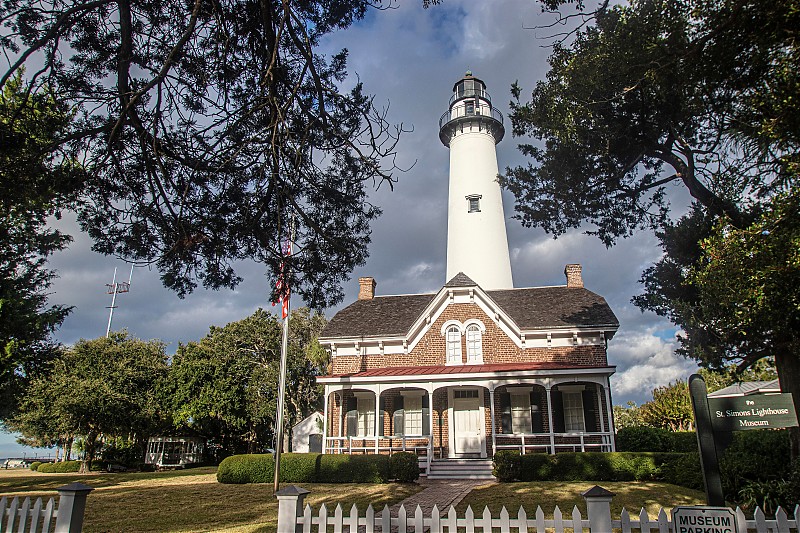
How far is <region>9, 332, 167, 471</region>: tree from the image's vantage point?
25.5m

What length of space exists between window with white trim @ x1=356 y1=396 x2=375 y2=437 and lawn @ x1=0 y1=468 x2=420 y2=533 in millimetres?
5977

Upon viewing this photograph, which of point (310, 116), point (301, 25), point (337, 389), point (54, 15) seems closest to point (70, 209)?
point (54, 15)

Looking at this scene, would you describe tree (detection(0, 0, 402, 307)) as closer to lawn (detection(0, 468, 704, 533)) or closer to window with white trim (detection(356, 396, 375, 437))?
lawn (detection(0, 468, 704, 533))

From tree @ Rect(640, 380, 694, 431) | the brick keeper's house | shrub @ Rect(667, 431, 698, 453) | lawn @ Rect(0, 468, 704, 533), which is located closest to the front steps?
the brick keeper's house

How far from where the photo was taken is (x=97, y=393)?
86.9 feet

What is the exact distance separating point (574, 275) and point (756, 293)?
18570 mm

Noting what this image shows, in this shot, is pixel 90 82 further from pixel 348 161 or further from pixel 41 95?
pixel 348 161

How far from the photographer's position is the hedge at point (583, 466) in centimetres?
1580

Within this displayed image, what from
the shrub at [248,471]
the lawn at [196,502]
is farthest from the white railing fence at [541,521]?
the shrub at [248,471]

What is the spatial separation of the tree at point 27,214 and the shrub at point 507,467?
46.6 feet

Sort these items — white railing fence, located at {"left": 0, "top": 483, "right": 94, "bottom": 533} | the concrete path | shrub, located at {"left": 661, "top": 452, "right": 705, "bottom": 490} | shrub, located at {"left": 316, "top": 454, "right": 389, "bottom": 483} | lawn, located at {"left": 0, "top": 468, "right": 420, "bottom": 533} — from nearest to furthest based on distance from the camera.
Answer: white railing fence, located at {"left": 0, "top": 483, "right": 94, "bottom": 533}, lawn, located at {"left": 0, "top": 468, "right": 420, "bottom": 533}, the concrete path, shrub, located at {"left": 661, "top": 452, "right": 705, "bottom": 490}, shrub, located at {"left": 316, "top": 454, "right": 389, "bottom": 483}

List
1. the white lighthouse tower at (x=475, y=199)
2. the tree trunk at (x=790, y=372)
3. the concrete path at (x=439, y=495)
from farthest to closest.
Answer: the white lighthouse tower at (x=475, y=199) < the concrete path at (x=439, y=495) < the tree trunk at (x=790, y=372)

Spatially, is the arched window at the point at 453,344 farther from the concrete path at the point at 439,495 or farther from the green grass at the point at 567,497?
the green grass at the point at 567,497

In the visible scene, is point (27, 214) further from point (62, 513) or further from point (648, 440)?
point (648, 440)
